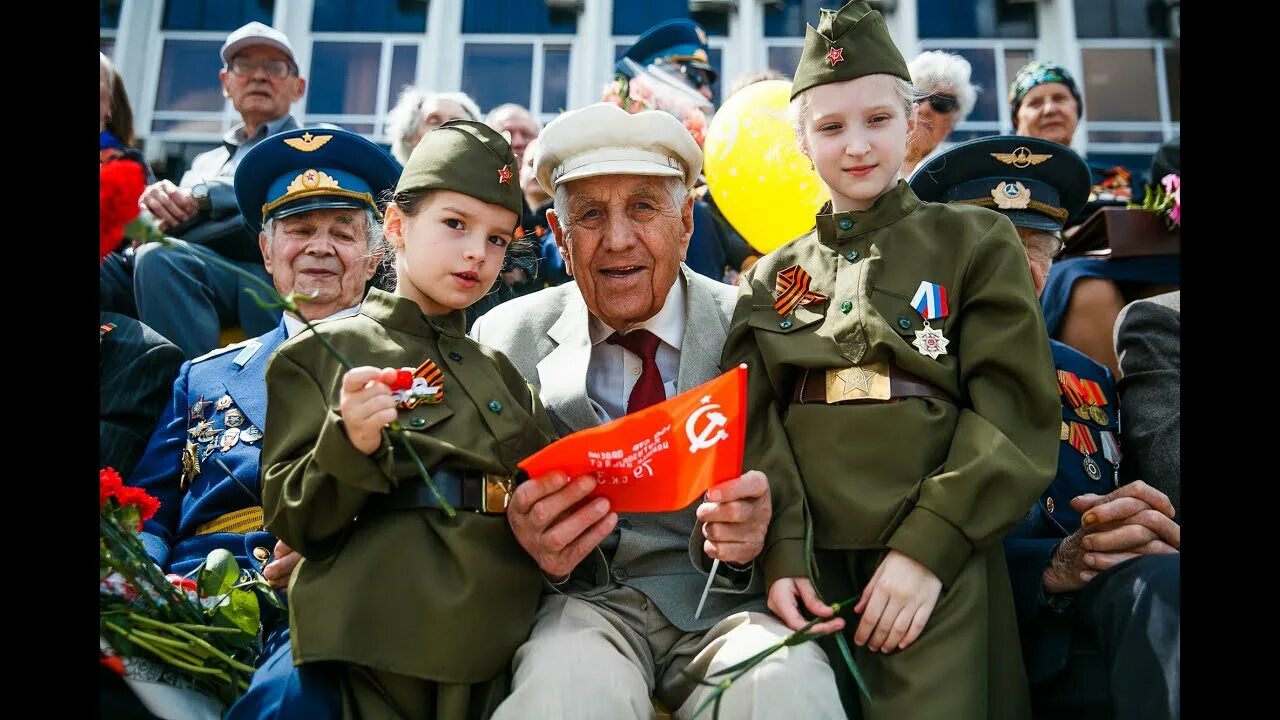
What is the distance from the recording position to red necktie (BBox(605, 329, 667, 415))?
3326 millimetres

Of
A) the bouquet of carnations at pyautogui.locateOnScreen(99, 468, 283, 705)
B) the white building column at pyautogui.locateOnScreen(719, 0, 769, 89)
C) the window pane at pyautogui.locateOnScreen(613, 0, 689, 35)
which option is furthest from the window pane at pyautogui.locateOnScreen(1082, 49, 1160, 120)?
the bouquet of carnations at pyautogui.locateOnScreen(99, 468, 283, 705)

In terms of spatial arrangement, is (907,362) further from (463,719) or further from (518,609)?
(463,719)

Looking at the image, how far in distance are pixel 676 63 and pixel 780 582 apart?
4.48 metres

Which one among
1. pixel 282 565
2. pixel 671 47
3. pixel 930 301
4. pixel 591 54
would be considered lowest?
pixel 282 565

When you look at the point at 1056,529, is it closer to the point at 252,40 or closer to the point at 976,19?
the point at 252,40

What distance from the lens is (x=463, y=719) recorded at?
264 cm

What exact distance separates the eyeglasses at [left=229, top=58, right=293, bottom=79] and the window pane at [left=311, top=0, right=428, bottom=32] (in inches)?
264

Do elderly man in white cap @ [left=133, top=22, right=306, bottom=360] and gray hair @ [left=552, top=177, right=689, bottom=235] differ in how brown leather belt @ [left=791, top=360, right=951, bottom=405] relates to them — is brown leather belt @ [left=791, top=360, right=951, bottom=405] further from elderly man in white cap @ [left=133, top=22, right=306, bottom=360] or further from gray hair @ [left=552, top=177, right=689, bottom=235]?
elderly man in white cap @ [left=133, top=22, right=306, bottom=360]

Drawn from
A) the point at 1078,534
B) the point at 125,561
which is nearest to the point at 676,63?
the point at 1078,534

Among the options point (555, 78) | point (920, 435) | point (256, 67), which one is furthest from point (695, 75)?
point (555, 78)

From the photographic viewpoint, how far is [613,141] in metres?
3.46

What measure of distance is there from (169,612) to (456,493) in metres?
0.79

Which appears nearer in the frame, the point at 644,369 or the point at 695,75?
the point at 644,369

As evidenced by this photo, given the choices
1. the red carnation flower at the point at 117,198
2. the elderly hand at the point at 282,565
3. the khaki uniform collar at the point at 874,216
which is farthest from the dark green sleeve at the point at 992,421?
the red carnation flower at the point at 117,198
